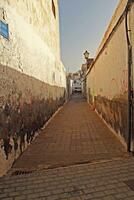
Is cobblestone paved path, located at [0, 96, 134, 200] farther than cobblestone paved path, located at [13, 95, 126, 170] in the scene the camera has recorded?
No

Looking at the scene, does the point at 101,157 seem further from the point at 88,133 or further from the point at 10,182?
the point at 88,133

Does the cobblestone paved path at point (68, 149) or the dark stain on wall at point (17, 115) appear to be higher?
the dark stain on wall at point (17, 115)

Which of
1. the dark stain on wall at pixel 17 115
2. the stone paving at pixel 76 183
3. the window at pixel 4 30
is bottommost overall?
the stone paving at pixel 76 183

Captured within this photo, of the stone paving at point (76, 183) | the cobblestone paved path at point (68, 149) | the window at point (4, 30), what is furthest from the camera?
the cobblestone paved path at point (68, 149)

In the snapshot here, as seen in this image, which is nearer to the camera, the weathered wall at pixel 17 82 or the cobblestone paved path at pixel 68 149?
the weathered wall at pixel 17 82

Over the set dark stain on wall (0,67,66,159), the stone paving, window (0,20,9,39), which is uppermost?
window (0,20,9,39)

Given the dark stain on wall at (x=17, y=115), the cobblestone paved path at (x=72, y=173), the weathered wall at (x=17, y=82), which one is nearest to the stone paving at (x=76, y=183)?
the cobblestone paved path at (x=72, y=173)

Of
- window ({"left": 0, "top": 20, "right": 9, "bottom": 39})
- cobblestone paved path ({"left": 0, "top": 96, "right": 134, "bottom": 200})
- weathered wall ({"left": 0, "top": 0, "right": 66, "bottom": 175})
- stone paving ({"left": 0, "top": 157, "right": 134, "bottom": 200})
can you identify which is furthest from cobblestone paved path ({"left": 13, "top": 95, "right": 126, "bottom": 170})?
window ({"left": 0, "top": 20, "right": 9, "bottom": 39})

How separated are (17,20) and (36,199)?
410cm

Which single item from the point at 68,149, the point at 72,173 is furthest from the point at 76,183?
the point at 68,149

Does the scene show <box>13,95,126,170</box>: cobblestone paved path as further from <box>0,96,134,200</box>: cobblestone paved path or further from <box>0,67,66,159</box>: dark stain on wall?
<box>0,67,66,159</box>: dark stain on wall

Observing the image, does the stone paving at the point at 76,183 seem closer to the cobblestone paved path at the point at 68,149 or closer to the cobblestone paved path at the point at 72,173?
the cobblestone paved path at the point at 72,173

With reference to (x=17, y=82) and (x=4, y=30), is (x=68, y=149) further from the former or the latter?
(x=4, y=30)

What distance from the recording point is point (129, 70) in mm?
5480
